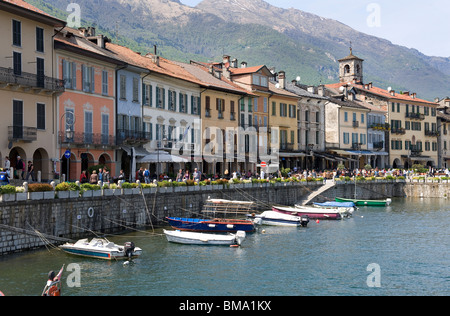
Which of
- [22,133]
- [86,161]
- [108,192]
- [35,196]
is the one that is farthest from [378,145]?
[35,196]

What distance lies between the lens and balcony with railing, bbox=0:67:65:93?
37.2 meters

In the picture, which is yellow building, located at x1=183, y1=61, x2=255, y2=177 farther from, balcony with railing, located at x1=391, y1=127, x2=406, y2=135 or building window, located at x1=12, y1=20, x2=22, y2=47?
balcony with railing, located at x1=391, y1=127, x2=406, y2=135

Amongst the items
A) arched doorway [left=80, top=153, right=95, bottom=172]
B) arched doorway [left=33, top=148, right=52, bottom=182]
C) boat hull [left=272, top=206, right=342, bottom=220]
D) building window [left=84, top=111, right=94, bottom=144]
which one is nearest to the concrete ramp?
boat hull [left=272, top=206, right=342, bottom=220]

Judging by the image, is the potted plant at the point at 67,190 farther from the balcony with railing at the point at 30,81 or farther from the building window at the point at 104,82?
the building window at the point at 104,82

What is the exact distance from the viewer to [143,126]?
52344 millimetres

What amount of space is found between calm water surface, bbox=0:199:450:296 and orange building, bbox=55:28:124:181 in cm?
1069

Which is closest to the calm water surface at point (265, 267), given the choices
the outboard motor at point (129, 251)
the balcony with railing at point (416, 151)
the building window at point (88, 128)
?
the outboard motor at point (129, 251)

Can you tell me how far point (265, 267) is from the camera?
2792cm

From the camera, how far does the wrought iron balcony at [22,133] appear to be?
37.7 meters

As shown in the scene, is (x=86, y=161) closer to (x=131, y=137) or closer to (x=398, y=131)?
(x=131, y=137)

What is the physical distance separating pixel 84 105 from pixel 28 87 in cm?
656
